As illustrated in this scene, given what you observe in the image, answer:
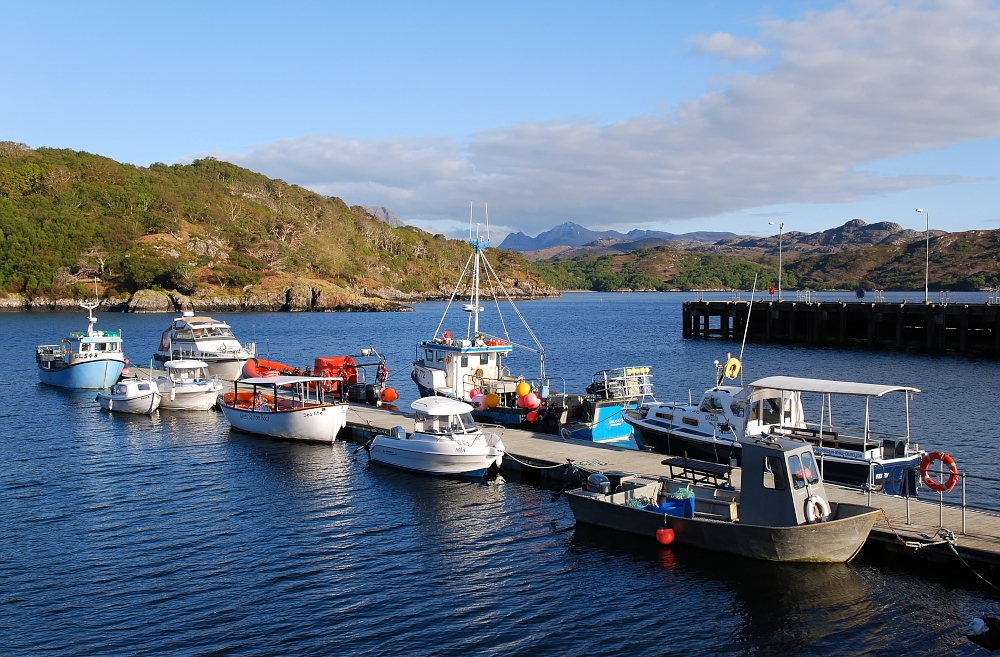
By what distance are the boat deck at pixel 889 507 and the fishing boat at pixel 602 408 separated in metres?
0.95

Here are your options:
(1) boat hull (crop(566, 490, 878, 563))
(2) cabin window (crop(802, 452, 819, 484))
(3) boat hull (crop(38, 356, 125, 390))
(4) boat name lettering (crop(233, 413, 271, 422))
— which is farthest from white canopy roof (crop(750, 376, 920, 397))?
(3) boat hull (crop(38, 356, 125, 390))

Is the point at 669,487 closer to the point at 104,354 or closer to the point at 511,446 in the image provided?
the point at 511,446

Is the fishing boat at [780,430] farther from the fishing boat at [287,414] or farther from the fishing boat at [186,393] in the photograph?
the fishing boat at [186,393]

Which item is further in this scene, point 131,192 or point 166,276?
point 131,192

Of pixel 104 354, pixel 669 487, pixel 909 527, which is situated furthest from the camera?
pixel 104 354

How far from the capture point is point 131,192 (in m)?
180

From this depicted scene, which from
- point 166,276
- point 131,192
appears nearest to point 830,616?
point 166,276

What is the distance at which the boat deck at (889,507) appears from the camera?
17.1 metres

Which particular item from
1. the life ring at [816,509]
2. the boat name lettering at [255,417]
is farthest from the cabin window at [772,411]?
the boat name lettering at [255,417]

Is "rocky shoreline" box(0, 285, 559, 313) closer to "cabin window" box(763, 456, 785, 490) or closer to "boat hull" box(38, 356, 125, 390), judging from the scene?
"boat hull" box(38, 356, 125, 390)

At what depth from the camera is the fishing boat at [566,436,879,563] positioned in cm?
1770

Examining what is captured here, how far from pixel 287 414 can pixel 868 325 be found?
194 ft

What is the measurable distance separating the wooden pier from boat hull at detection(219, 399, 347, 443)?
46078mm

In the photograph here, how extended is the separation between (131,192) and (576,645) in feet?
623
